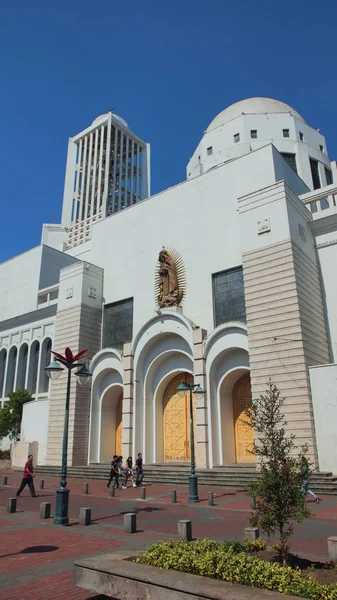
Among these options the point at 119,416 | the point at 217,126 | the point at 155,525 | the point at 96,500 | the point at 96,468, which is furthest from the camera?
the point at 217,126

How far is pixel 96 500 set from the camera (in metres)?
15.9

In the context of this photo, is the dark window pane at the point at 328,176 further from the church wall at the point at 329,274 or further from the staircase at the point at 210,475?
the staircase at the point at 210,475

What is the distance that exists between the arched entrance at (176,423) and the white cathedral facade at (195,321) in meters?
0.09

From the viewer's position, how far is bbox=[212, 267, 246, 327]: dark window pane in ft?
77.4

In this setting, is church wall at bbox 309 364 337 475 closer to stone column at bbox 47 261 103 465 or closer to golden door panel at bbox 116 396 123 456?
golden door panel at bbox 116 396 123 456

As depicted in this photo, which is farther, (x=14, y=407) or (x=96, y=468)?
(x=14, y=407)

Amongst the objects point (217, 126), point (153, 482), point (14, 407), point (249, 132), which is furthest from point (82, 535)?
point (217, 126)

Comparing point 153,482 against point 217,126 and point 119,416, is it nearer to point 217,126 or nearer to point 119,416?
point 119,416

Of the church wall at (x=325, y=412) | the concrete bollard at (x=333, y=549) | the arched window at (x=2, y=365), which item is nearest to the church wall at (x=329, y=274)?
the church wall at (x=325, y=412)

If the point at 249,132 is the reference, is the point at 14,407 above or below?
below

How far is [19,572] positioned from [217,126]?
1716 inches

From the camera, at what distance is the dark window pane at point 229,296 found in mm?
23594

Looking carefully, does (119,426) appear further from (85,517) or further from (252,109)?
(252,109)

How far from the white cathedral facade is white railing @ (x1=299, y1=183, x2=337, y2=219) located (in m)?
0.08
